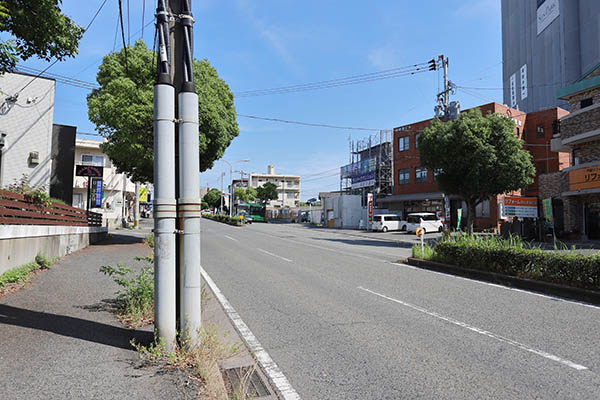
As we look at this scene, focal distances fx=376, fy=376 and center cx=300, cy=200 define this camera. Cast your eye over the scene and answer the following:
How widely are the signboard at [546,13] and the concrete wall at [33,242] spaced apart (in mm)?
52171

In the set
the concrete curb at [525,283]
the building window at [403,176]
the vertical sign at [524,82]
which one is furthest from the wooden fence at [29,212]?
the vertical sign at [524,82]

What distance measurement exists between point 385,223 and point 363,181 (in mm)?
16306

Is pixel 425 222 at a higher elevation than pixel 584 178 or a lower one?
lower

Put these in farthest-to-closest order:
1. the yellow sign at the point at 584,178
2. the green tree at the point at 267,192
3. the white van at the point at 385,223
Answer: the green tree at the point at 267,192, the white van at the point at 385,223, the yellow sign at the point at 584,178

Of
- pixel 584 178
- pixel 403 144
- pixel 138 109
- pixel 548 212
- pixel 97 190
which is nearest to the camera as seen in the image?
Result: pixel 138 109

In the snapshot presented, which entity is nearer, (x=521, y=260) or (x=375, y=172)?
(x=521, y=260)

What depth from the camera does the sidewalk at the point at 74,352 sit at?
3.34 m

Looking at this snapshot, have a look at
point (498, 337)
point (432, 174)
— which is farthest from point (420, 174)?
point (498, 337)

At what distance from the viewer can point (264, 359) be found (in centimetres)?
442

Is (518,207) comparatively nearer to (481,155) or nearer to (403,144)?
(481,155)

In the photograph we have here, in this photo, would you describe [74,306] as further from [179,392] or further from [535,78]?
[535,78]

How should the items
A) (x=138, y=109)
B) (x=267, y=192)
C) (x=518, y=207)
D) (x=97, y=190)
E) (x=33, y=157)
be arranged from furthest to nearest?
1. (x=267, y=192)
2. (x=97, y=190)
3. (x=518, y=207)
4. (x=33, y=157)
5. (x=138, y=109)

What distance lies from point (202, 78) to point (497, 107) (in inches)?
1111

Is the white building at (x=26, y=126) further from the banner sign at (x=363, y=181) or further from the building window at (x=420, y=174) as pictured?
the banner sign at (x=363, y=181)
